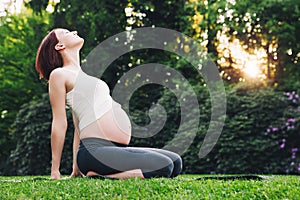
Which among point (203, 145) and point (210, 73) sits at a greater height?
point (210, 73)

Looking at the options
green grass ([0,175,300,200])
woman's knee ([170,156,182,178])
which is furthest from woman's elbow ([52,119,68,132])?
woman's knee ([170,156,182,178])

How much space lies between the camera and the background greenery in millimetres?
8359

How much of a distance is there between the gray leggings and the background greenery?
4.78m

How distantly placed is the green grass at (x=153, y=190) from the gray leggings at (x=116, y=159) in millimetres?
210

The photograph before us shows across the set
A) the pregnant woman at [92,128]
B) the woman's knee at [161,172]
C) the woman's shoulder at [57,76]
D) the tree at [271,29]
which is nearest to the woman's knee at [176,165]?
the pregnant woman at [92,128]

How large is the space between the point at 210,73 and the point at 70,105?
845 centimetres

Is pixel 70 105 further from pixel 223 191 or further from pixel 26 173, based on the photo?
pixel 26 173

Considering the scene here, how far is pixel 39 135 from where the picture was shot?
30.0 feet

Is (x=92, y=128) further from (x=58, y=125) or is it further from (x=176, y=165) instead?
(x=176, y=165)

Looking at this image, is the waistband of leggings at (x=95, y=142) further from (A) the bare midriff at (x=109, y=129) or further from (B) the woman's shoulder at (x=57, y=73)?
(B) the woman's shoulder at (x=57, y=73)

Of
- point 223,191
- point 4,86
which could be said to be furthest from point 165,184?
point 4,86

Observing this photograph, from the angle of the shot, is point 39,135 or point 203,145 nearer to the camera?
point 203,145

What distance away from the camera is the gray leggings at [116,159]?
11.9ft

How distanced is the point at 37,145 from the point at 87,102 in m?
5.65
